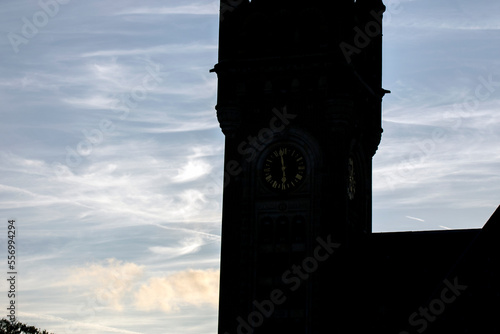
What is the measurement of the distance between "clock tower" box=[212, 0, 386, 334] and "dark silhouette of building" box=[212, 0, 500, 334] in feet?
0.26

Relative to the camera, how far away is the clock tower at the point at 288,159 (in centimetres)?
10706

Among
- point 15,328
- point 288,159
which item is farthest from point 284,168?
point 15,328

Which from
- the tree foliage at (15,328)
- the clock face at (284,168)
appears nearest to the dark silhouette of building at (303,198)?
the clock face at (284,168)

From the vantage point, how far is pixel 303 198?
10869 centimetres

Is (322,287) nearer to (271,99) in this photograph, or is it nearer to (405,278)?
(405,278)

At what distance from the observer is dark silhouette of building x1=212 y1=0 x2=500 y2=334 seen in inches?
4200

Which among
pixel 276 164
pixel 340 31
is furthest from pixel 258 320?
pixel 340 31

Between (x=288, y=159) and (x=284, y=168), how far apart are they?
78cm

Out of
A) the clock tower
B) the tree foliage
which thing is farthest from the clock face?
the tree foliage

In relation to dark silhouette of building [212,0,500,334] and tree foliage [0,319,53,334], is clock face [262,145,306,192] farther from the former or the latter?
tree foliage [0,319,53,334]

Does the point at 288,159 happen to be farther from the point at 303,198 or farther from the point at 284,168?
the point at 303,198

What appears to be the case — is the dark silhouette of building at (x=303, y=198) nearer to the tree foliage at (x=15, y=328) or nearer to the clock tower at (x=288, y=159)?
the clock tower at (x=288, y=159)

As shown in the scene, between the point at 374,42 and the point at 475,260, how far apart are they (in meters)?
28.1

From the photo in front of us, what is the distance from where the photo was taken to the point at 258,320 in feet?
350
